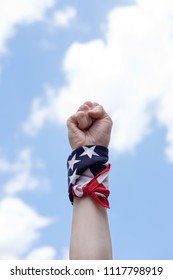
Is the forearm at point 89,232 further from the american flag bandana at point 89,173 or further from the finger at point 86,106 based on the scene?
the finger at point 86,106

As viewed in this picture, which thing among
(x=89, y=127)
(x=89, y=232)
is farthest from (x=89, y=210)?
(x=89, y=127)

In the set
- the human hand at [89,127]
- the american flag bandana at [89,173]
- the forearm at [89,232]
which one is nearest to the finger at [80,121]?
the human hand at [89,127]

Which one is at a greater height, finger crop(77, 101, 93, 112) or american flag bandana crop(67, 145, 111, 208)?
finger crop(77, 101, 93, 112)

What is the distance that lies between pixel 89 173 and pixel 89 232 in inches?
11.9

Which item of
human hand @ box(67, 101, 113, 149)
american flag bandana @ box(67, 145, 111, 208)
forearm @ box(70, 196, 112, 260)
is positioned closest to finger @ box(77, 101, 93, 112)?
human hand @ box(67, 101, 113, 149)

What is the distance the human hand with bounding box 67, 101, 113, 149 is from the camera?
6.23ft

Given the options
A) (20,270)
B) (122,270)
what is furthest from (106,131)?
(20,270)

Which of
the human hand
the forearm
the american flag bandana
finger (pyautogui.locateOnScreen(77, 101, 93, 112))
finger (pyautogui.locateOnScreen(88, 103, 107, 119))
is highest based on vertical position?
finger (pyautogui.locateOnScreen(77, 101, 93, 112))

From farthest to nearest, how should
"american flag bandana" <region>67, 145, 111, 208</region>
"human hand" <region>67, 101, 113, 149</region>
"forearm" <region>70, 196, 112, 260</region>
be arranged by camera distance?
"human hand" <region>67, 101, 113, 149</region> < "american flag bandana" <region>67, 145, 111, 208</region> < "forearm" <region>70, 196, 112, 260</region>

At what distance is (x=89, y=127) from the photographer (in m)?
1.95

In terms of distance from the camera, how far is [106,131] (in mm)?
1917

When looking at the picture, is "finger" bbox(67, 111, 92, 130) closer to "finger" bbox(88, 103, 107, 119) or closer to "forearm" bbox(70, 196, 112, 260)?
"finger" bbox(88, 103, 107, 119)

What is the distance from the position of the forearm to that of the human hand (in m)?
0.31

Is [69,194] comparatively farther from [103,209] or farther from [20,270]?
[20,270]
